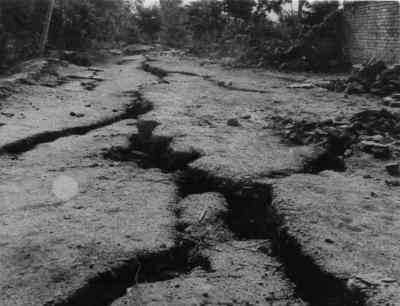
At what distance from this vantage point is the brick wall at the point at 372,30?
8297 millimetres

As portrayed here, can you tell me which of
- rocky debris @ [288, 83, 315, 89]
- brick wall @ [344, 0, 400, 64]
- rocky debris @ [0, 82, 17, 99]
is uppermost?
brick wall @ [344, 0, 400, 64]

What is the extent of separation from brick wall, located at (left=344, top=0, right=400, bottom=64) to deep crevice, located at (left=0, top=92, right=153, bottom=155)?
191 inches

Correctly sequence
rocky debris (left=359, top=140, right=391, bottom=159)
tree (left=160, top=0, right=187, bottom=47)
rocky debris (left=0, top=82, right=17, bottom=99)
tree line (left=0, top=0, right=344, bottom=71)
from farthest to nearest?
tree (left=160, top=0, right=187, bottom=47), tree line (left=0, top=0, right=344, bottom=71), rocky debris (left=0, top=82, right=17, bottom=99), rocky debris (left=359, top=140, right=391, bottom=159)

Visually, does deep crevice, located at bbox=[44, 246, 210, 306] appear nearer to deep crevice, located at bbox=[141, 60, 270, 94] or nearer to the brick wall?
deep crevice, located at bbox=[141, 60, 270, 94]

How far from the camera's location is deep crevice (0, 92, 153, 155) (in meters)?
3.66

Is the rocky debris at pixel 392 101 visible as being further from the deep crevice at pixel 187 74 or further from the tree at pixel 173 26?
the tree at pixel 173 26

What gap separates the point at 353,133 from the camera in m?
3.89

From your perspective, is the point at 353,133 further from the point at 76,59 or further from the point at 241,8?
the point at 241,8

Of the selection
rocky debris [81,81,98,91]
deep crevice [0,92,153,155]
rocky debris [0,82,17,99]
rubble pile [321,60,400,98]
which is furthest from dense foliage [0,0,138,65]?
rubble pile [321,60,400,98]

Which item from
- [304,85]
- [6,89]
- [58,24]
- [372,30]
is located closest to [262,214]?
[6,89]

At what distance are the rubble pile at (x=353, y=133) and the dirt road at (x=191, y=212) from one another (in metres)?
0.04

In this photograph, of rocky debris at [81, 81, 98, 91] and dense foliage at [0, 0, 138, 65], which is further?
dense foliage at [0, 0, 138, 65]

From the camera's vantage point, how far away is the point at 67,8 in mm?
12992

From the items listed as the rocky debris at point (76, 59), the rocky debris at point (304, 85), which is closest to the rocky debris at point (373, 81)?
the rocky debris at point (304, 85)
